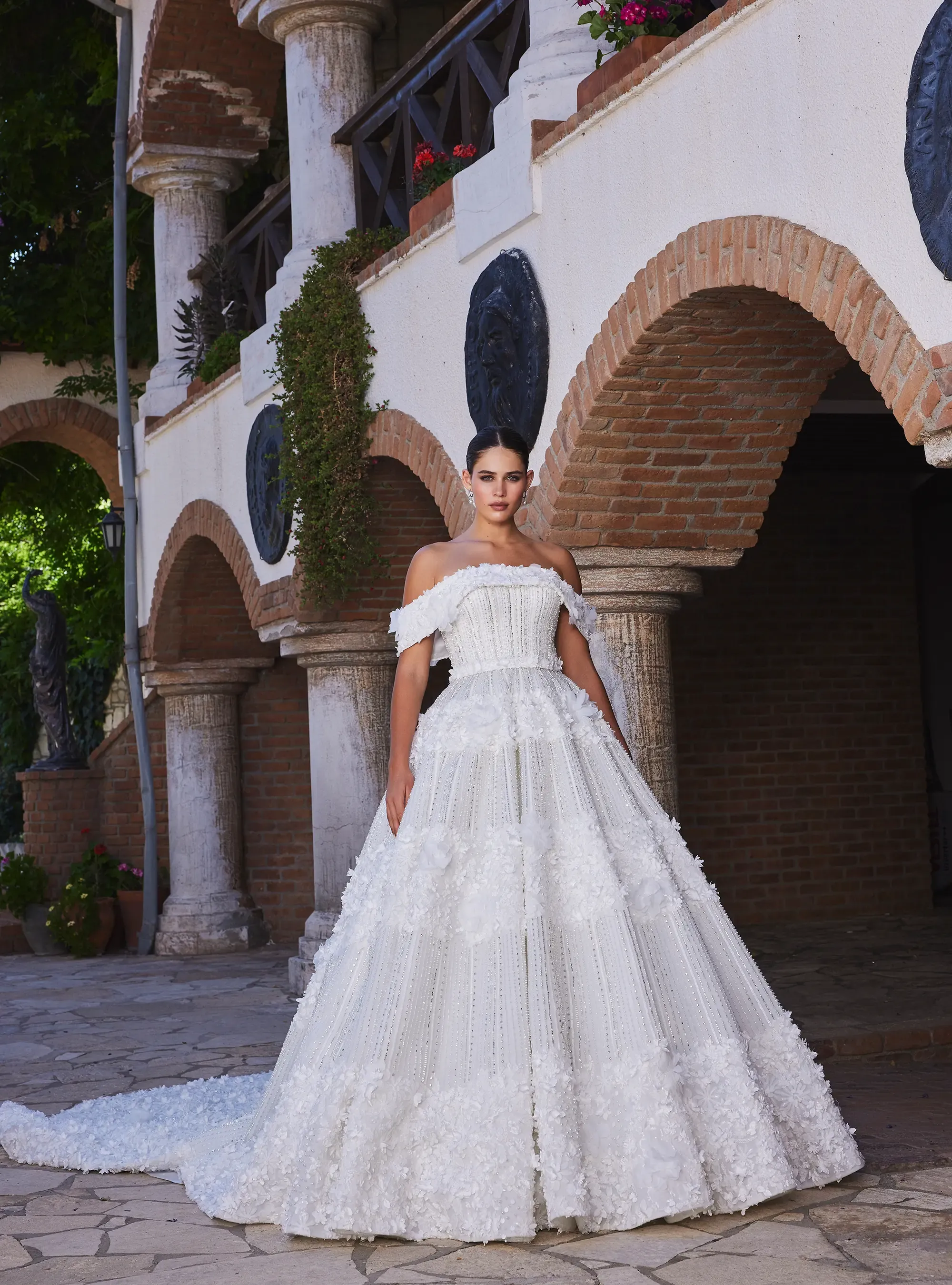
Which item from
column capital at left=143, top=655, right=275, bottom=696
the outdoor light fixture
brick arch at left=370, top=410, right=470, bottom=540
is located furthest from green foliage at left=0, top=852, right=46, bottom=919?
brick arch at left=370, top=410, right=470, bottom=540

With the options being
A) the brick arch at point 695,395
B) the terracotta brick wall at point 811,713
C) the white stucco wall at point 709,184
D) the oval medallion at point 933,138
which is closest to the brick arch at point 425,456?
A: the white stucco wall at point 709,184

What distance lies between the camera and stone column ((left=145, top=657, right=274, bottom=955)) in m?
11.0

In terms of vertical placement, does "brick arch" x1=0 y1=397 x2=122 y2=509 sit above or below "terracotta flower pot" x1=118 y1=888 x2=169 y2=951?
above

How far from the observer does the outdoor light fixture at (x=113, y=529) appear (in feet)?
38.6

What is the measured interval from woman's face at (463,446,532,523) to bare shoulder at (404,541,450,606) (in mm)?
136

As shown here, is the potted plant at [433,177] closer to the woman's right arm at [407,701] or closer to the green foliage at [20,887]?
the woman's right arm at [407,701]

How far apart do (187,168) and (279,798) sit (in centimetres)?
417

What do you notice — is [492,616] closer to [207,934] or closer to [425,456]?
[425,456]

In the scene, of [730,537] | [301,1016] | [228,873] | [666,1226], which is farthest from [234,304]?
[666,1226]

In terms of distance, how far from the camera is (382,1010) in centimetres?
374

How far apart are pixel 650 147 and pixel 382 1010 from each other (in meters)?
2.99

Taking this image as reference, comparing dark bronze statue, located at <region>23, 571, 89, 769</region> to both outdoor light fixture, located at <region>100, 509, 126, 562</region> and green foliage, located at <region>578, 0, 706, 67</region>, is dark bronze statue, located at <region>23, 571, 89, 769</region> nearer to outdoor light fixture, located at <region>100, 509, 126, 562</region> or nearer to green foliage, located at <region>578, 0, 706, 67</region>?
outdoor light fixture, located at <region>100, 509, 126, 562</region>

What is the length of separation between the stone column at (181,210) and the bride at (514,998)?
751 cm

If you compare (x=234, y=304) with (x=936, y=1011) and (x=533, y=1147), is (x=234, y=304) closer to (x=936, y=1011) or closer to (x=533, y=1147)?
(x=936, y=1011)
